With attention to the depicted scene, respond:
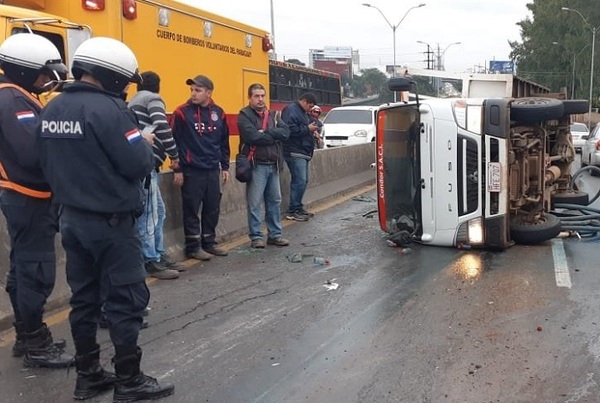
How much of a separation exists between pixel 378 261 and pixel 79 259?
159 inches

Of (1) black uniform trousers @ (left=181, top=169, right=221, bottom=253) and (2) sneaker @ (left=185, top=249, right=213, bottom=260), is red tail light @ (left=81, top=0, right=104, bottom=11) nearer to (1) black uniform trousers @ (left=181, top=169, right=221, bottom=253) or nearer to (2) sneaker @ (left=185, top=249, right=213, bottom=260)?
(1) black uniform trousers @ (left=181, top=169, right=221, bottom=253)

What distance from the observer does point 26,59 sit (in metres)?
4.12

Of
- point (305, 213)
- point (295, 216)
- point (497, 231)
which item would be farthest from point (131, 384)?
point (305, 213)

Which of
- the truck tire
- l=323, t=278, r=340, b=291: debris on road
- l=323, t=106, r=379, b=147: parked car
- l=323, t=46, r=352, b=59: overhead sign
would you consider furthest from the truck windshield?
l=323, t=46, r=352, b=59: overhead sign

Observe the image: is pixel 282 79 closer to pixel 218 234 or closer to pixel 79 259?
pixel 218 234

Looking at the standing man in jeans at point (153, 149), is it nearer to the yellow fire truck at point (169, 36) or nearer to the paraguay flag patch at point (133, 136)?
the yellow fire truck at point (169, 36)

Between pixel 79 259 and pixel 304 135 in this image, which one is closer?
pixel 79 259

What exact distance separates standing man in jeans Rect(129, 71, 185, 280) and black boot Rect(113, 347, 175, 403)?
2.36 meters

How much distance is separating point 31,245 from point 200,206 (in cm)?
331

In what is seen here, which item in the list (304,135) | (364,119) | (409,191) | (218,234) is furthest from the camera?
(364,119)

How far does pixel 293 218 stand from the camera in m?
9.88

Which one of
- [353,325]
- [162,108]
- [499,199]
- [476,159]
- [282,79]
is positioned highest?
[282,79]

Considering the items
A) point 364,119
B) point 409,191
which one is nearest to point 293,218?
point 409,191

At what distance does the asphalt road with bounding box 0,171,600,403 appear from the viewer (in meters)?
3.92
